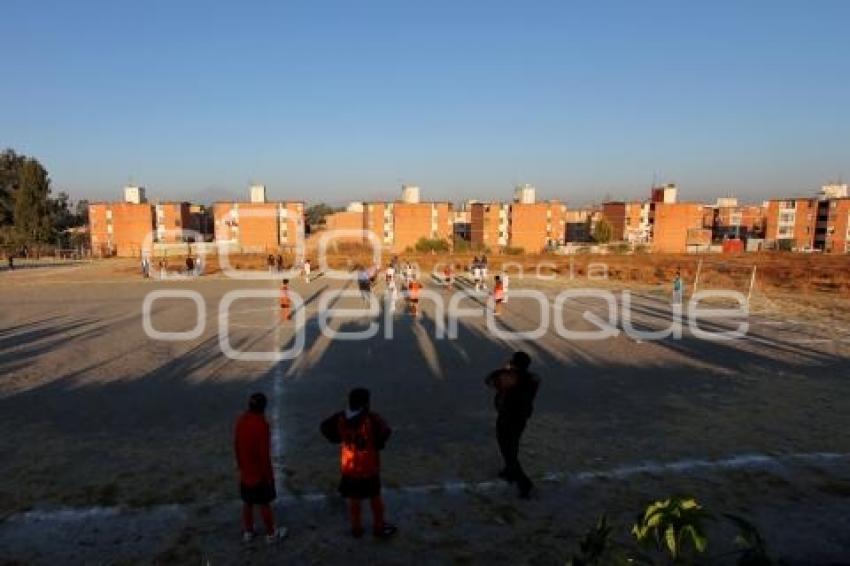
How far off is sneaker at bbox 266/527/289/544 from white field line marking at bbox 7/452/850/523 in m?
0.74

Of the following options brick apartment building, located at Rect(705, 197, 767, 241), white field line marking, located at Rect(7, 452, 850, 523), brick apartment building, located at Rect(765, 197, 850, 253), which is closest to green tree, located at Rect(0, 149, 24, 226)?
white field line marking, located at Rect(7, 452, 850, 523)

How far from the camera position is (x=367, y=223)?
313ft

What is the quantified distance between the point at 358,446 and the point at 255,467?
983 millimetres

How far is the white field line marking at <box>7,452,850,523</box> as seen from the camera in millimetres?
6184

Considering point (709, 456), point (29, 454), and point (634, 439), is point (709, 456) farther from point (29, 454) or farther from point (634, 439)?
Result: point (29, 454)

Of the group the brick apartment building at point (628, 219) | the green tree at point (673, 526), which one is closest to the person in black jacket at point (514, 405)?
the green tree at point (673, 526)

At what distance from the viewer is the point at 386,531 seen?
5.76 meters

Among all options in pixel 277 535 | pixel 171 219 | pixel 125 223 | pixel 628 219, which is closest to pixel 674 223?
pixel 628 219

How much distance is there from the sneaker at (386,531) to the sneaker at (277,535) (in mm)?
855

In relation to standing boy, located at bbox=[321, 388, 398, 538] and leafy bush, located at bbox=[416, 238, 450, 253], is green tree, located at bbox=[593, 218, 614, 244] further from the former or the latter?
standing boy, located at bbox=[321, 388, 398, 538]

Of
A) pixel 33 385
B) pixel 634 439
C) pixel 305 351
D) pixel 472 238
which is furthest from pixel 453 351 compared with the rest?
pixel 472 238

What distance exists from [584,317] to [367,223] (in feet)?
250

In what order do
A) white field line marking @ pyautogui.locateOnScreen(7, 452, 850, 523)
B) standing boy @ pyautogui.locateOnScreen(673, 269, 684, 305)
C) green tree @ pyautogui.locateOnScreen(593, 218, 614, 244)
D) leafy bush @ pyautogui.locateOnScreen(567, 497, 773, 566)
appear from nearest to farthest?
leafy bush @ pyautogui.locateOnScreen(567, 497, 773, 566) < white field line marking @ pyautogui.locateOnScreen(7, 452, 850, 523) < standing boy @ pyautogui.locateOnScreen(673, 269, 684, 305) < green tree @ pyautogui.locateOnScreen(593, 218, 614, 244)

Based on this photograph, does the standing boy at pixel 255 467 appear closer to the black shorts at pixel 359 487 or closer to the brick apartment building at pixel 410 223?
the black shorts at pixel 359 487
